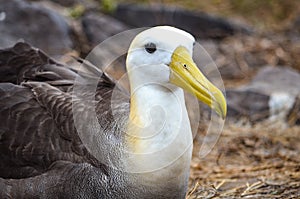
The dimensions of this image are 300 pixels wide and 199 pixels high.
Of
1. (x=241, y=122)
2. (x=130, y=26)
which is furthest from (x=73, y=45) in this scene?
(x=241, y=122)

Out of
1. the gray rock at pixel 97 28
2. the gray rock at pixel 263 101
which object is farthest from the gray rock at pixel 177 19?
the gray rock at pixel 263 101

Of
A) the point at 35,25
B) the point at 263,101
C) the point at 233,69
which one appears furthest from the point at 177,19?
the point at 263,101

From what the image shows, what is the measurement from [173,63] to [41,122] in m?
0.96

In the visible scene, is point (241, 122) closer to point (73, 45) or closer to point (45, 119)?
point (73, 45)

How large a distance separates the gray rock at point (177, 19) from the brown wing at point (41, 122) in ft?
14.3

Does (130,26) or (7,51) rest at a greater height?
(7,51)

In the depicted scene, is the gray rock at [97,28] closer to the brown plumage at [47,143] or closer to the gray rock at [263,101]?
the gray rock at [263,101]

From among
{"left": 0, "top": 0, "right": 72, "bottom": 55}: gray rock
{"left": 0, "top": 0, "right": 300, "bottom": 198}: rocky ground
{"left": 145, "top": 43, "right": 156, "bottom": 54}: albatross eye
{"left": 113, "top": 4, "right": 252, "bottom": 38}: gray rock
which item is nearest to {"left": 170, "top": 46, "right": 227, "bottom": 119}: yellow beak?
{"left": 145, "top": 43, "right": 156, "bottom": 54}: albatross eye

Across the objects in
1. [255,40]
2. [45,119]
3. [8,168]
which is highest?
[45,119]

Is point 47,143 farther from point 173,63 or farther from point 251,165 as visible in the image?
point 251,165

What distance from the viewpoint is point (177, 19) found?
891 centimetres

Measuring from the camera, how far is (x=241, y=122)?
664 cm

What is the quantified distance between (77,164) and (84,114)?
291mm

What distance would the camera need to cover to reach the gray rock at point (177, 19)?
8.85 meters
